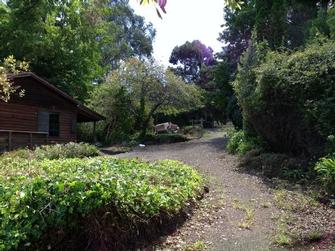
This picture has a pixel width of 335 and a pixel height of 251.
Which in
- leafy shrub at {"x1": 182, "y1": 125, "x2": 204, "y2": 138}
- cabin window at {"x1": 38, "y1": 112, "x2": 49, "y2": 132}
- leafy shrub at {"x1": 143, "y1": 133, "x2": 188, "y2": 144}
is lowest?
leafy shrub at {"x1": 143, "y1": 133, "x2": 188, "y2": 144}

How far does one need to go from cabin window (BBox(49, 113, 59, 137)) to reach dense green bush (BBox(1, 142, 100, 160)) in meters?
4.06

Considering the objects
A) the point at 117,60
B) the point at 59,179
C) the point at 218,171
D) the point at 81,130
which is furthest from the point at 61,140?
the point at 117,60

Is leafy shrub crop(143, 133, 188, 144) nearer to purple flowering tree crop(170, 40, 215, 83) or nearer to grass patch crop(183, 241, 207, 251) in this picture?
grass patch crop(183, 241, 207, 251)

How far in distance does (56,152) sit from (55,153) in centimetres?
14

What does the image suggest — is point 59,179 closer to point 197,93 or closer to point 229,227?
point 229,227

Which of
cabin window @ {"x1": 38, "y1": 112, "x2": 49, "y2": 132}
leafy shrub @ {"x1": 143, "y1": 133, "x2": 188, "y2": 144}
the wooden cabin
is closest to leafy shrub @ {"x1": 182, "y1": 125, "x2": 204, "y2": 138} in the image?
leafy shrub @ {"x1": 143, "y1": 133, "x2": 188, "y2": 144}

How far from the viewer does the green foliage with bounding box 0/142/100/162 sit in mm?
15545

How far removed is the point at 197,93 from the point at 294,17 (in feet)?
29.5

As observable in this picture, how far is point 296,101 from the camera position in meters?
12.5

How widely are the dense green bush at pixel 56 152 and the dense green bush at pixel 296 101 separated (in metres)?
7.49

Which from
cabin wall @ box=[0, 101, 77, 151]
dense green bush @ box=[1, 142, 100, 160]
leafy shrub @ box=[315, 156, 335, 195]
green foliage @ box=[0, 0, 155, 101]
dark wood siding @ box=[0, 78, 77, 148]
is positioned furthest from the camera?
green foliage @ box=[0, 0, 155, 101]

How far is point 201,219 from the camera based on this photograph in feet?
25.1

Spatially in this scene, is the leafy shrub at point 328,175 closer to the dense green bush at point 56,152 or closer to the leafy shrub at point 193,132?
the dense green bush at point 56,152

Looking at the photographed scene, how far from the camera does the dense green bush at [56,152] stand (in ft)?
51.2
